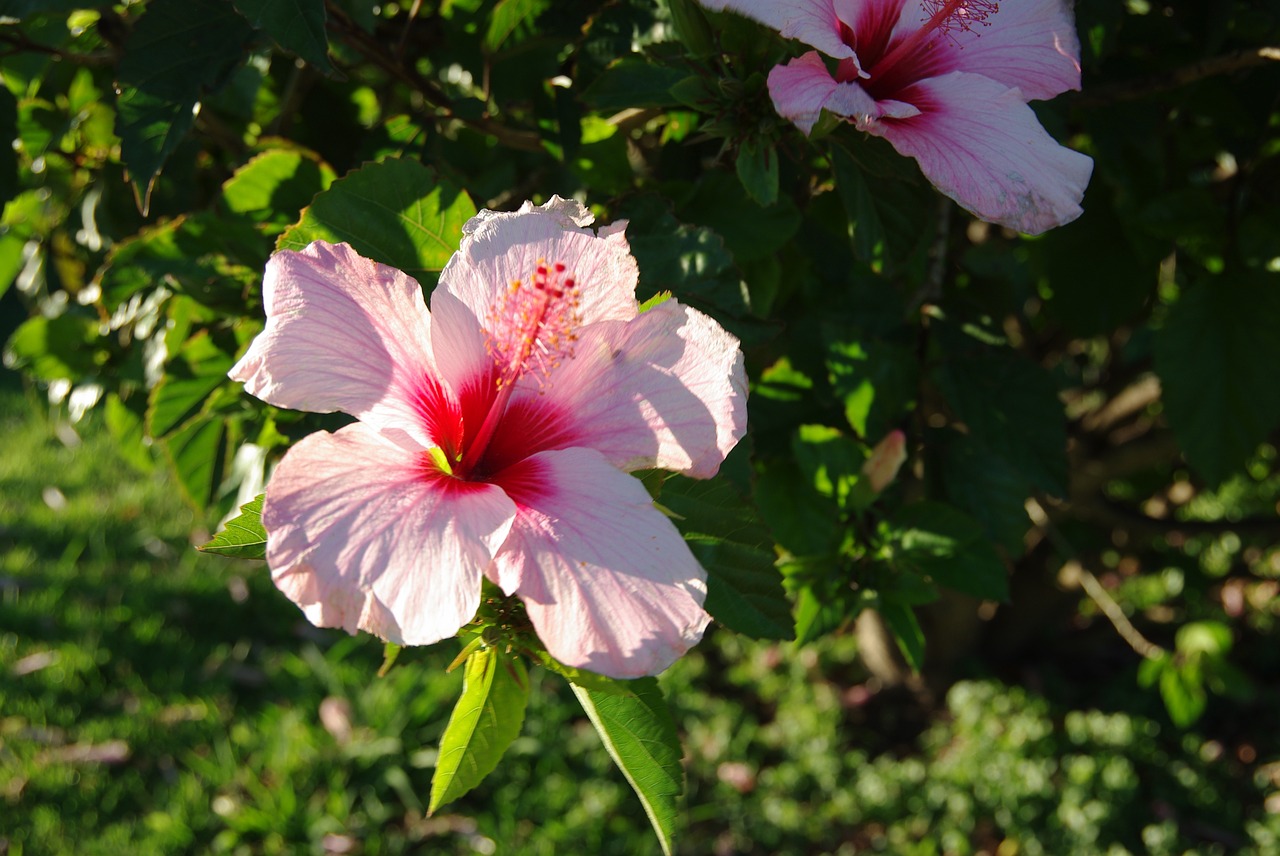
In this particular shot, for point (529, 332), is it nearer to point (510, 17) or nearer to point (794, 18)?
point (794, 18)

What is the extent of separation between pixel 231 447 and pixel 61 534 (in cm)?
380

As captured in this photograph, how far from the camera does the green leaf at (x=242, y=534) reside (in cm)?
83

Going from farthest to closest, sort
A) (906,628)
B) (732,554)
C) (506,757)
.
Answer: (506,757) → (906,628) → (732,554)

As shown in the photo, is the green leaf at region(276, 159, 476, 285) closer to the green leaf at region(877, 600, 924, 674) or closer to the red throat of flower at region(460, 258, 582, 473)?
the red throat of flower at region(460, 258, 582, 473)

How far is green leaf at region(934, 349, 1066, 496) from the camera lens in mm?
1420

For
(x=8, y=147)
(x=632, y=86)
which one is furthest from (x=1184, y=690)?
(x=8, y=147)

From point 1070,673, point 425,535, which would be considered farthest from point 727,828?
point 425,535

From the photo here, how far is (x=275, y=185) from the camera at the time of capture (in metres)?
1.28

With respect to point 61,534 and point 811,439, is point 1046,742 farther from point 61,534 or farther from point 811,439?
point 61,534

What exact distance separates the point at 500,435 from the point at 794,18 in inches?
16.8

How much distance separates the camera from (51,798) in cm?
329

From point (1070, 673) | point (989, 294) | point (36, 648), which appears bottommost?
point (1070, 673)

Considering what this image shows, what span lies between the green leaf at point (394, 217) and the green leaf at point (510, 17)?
42 cm

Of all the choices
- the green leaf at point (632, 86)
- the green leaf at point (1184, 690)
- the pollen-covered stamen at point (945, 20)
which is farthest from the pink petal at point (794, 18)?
the green leaf at point (1184, 690)
